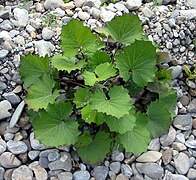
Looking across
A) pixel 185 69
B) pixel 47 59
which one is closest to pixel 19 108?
pixel 47 59

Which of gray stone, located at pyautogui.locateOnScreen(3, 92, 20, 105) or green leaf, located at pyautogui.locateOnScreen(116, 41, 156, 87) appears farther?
gray stone, located at pyautogui.locateOnScreen(3, 92, 20, 105)

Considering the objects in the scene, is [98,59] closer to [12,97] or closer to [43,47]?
[43,47]

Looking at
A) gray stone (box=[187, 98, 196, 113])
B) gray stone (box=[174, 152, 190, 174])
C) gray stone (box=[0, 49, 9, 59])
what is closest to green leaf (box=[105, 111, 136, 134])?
gray stone (box=[174, 152, 190, 174])

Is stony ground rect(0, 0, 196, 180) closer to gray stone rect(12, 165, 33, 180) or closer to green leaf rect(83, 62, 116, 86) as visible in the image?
gray stone rect(12, 165, 33, 180)

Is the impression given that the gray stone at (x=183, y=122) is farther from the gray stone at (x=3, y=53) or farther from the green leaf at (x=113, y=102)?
the gray stone at (x=3, y=53)

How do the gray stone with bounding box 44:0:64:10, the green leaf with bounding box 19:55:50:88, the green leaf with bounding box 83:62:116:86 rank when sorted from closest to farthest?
1. the green leaf with bounding box 83:62:116:86
2. the green leaf with bounding box 19:55:50:88
3. the gray stone with bounding box 44:0:64:10

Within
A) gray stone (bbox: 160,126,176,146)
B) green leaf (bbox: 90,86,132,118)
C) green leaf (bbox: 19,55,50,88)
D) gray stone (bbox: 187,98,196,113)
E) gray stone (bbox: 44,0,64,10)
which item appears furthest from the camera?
gray stone (bbox: 44,0,64,10)

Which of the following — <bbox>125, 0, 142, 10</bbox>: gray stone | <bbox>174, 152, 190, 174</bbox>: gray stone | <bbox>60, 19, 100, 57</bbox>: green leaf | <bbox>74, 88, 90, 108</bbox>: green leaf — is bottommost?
<bbox>174, 152, 190, 174</bbox>: gray stone

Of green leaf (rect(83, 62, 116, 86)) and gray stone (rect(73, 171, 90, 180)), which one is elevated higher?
green leaf (rect(83, 62, 116, 86))
